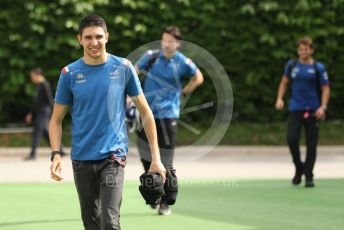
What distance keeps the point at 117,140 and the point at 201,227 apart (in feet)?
8.06

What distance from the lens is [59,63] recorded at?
20547 mm

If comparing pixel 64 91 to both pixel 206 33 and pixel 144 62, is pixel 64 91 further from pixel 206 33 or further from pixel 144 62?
pixel 206 33

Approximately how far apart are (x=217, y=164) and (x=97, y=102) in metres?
9.90

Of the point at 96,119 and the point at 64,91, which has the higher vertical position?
the point at 64,91

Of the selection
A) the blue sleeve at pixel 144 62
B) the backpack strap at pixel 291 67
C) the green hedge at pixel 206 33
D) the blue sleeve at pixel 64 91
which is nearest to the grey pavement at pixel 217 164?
the backpack strap at pixel 291 67

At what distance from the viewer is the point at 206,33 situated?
20.3 m

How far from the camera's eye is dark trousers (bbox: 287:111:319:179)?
11445mm

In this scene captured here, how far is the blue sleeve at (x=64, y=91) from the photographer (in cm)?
593

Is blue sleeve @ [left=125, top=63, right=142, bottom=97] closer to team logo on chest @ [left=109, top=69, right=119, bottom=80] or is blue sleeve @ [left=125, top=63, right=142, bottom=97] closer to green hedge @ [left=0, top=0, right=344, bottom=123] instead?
team logo on chest @ [left=109, top=69, right=119, bottom=80]

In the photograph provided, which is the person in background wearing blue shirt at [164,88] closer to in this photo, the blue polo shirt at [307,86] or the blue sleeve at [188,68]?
the blue sleeve at [188,68]

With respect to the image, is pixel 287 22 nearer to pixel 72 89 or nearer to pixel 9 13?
pixel 9 13

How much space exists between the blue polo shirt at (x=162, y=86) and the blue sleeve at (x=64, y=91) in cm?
329

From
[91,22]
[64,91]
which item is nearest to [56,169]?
[64,91]

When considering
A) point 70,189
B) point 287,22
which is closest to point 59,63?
point 287,22
